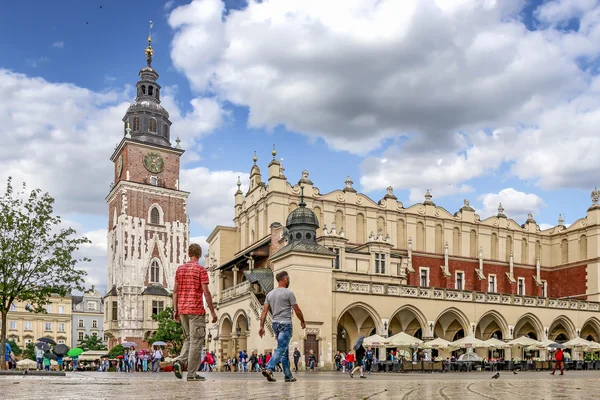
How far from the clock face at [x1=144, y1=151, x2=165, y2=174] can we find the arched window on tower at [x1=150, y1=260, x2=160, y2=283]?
10.2 metres

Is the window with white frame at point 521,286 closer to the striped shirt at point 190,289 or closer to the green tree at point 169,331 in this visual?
the green tree at point 169,331

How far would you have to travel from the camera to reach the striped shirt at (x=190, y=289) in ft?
35.6

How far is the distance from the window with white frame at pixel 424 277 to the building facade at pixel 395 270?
7 centimetres

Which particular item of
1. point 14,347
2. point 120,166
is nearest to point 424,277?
point 120,166

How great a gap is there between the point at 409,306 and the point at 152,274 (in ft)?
135

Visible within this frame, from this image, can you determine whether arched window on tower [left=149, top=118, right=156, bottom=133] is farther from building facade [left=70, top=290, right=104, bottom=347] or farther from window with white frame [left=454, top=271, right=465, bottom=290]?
window with white frame [left=454, top=271, right=465, bottom=290]

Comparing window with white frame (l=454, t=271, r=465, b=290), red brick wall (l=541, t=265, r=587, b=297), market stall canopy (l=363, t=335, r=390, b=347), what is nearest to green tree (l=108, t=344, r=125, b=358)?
window with white frame (l=454, t=271, r=465, b=290)

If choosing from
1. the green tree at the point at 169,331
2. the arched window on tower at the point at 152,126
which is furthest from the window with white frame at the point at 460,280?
the arched window on tower at the point at 152,126

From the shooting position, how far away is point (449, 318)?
4316cm

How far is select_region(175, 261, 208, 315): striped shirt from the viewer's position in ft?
35.6

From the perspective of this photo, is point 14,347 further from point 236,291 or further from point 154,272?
point 236,291

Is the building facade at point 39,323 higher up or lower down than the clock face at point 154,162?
lower down

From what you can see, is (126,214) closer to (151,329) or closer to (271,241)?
(151,329)

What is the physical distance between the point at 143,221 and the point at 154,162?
7.15 meters
